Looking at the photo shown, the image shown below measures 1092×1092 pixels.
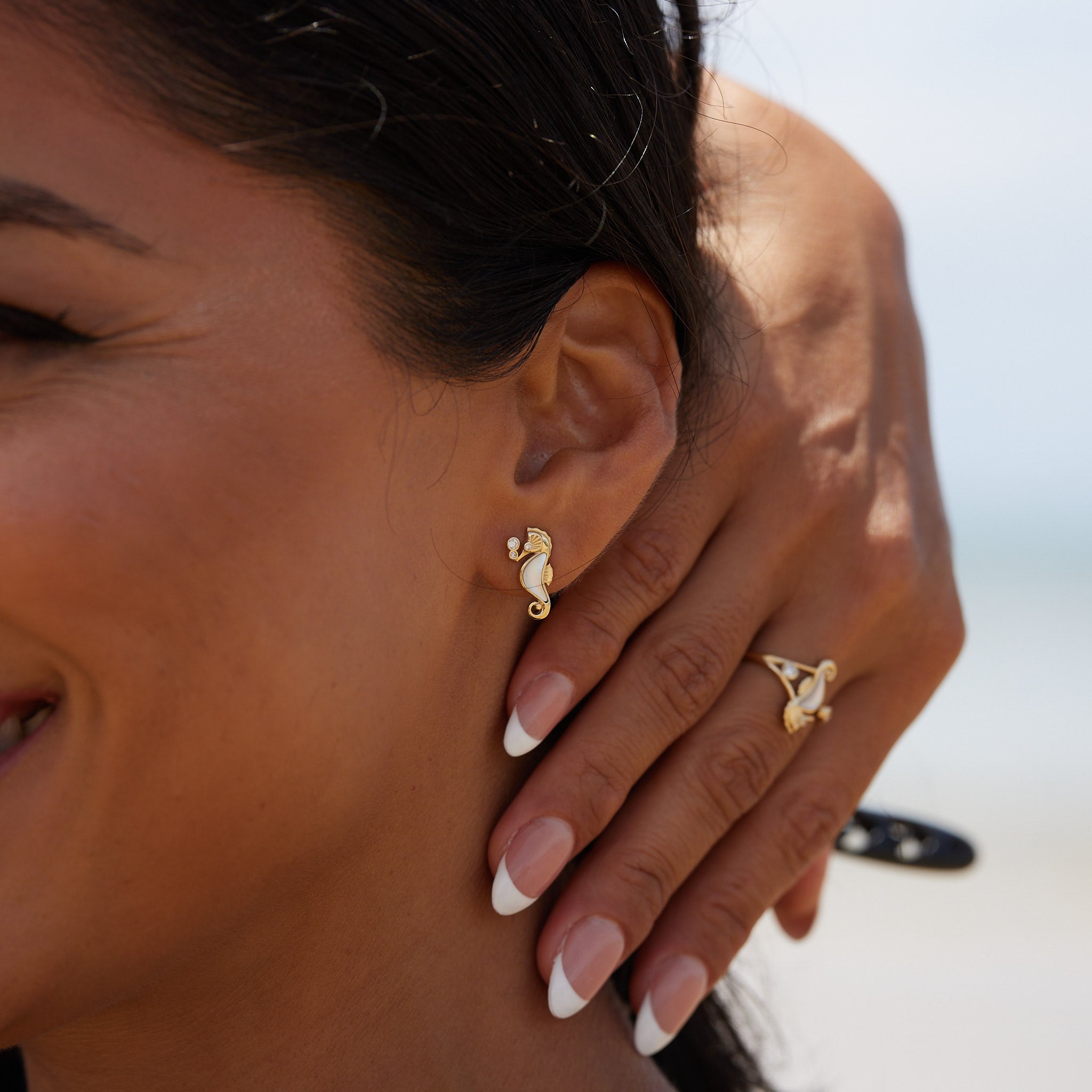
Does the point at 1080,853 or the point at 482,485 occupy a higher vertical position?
the point at 482,485

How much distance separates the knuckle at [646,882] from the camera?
69.1 inches

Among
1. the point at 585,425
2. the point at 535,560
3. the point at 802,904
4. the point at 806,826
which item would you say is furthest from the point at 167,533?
the point at 802,904

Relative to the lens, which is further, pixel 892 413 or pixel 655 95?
pixel 892 413

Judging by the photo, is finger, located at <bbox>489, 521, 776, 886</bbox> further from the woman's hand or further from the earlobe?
the earlobe

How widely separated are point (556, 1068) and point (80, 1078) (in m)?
0.66

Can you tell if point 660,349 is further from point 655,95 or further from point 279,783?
point 279,783

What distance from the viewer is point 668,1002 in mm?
1782

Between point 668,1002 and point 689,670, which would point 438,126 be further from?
point 668,1002

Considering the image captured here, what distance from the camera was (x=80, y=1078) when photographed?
1.69 metres

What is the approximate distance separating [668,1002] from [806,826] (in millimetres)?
377

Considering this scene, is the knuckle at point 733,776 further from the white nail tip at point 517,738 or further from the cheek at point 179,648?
the cheek at point 179,648

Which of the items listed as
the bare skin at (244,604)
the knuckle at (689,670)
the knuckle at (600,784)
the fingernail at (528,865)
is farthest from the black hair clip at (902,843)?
the bare skin at (244,604)

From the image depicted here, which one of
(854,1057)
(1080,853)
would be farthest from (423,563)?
(1080,853)

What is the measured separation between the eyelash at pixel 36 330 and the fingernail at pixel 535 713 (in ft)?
2.43
